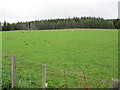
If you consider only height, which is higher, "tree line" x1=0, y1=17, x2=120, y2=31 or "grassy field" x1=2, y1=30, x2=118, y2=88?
"tree line" x1=0, y1=17, x2=120, y2=31

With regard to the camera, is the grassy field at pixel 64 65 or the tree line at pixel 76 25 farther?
the tree line at pixel 76 25

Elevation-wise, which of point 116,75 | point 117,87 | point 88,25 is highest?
point 88,25

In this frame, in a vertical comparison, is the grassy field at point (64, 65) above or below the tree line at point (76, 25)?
below

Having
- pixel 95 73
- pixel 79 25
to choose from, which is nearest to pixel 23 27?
pixel 79 25

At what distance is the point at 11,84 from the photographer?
634 cm

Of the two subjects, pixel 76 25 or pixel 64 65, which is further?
pixel 76 25

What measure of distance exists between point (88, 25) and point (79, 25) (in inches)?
314

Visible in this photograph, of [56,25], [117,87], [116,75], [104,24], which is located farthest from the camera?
[56,25]

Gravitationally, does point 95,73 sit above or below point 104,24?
below

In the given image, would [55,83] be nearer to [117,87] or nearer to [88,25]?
[117,87]

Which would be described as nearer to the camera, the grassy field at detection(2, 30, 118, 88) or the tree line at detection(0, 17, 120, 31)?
the grassy field at detection(2, 30, 118, 88)

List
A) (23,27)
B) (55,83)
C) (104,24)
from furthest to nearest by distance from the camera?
(23,27) → (104,24) → (55,83)

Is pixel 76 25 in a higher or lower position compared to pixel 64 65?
higher

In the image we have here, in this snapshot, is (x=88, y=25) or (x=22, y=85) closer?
(x=22, y=85)
